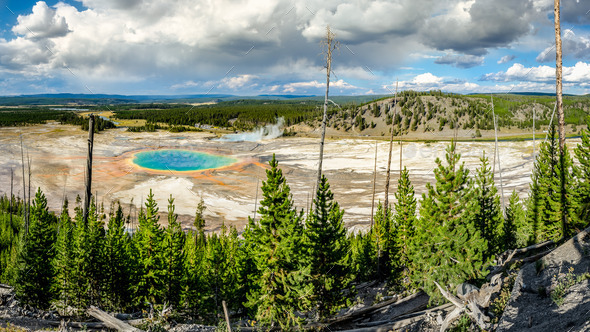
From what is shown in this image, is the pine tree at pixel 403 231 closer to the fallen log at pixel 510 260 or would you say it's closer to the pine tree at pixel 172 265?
the fallen log at pixel 510 260

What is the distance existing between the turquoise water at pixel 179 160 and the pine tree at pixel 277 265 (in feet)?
214

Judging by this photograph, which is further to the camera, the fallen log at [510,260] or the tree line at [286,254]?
the fallen log at [510,260]

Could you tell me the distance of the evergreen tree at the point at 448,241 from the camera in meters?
16.9

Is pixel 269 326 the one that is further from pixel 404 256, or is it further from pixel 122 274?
pixel 404 256

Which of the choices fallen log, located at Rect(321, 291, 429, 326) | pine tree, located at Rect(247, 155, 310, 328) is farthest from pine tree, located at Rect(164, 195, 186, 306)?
fallen log, located at Rect(321, 291, 429, 326)

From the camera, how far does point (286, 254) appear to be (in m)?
16.0

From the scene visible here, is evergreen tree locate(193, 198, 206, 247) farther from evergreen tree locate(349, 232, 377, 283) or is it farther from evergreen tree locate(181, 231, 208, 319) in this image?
evergreen tree locate(349, 232, 377, 283)

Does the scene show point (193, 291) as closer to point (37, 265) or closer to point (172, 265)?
point (172, 265)

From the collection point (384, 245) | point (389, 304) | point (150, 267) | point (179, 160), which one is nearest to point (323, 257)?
point (389, 304)

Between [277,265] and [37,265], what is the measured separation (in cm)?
1687

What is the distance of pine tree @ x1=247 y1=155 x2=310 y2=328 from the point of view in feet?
52.0

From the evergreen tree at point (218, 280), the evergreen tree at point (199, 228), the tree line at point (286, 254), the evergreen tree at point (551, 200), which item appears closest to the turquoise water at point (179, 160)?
the evergreen tree at point (199, 228)

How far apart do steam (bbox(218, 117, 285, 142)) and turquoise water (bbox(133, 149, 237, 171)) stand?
18.2 metres

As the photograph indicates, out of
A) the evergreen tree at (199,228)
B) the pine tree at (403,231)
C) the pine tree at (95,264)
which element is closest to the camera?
the pine tree at (95,264)
